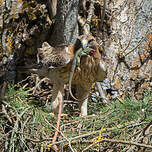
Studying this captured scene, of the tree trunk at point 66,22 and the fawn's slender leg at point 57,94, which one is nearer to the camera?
the fawn's slender leg at point 57,94

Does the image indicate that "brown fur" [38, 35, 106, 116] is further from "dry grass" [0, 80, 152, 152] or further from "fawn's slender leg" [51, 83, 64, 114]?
"dry grass" [0, 80, 152, 152]

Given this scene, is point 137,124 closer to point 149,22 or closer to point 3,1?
point 149,22

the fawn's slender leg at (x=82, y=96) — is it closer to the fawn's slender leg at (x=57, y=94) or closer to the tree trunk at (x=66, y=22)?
the fawn's slender leg at (x=57, y=94)

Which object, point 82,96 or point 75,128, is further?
point 82,96

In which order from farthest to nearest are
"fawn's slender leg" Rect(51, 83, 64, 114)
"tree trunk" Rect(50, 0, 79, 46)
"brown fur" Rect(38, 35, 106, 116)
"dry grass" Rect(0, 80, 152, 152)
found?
"tree trunk" Rect(50, 0, 79, 46)
"fawn's slender leg" Rect(51, 83, 64, 114)
"brown fur" Rect(38, 35, 106, 116)
"dry grass" Rect(0, 80, 152, 152)

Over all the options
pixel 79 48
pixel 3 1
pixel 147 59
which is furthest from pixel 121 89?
pixel 3 1

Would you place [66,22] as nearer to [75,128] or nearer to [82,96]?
[82,96]

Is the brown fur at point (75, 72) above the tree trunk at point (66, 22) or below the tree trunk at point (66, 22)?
below

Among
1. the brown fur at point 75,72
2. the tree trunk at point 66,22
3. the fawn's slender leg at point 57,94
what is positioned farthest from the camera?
the tree trunk at point 66,22

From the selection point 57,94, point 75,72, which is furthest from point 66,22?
point 57,94

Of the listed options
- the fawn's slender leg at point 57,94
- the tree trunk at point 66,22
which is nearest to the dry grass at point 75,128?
the fawn's slender leg at point 57,94

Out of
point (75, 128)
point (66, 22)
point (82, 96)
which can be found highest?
point (66, 22)

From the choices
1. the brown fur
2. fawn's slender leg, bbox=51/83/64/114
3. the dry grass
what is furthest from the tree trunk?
the dry grass

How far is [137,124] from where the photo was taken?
181cm
